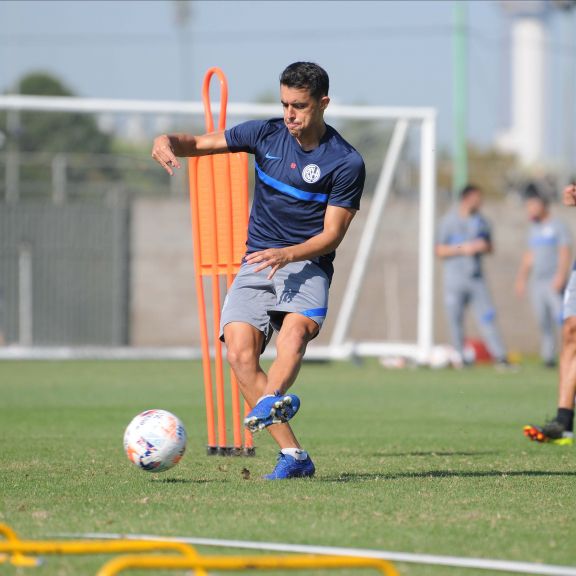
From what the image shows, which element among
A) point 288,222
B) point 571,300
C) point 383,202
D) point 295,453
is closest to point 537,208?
point 383,202

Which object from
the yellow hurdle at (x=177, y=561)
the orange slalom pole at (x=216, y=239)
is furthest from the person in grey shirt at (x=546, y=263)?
the yellow hurdle at (x=177, y=561)

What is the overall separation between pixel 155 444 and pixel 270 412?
86 centimetres

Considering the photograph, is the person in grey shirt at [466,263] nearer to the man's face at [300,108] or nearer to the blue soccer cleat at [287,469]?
the man's face at [300,108]

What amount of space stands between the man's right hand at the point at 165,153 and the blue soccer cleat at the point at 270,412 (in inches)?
56.0

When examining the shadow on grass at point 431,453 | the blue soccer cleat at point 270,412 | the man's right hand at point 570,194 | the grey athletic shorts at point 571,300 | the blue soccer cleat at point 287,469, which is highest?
the man's right hand at point 570,194

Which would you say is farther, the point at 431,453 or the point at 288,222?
the point at 431,453

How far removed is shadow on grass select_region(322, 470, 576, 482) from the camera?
6.98 meters

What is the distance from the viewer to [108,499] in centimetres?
598

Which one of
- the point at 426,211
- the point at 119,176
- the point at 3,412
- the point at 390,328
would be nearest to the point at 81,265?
the point at 119,176

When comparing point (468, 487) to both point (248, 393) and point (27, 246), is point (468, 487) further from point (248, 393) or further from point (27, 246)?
point (27, 246)

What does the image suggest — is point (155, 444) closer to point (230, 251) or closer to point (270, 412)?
point (270, 412)

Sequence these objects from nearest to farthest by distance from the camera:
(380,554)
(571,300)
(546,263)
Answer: (380,554), (571,300), (546,263)

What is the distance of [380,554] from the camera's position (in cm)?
457

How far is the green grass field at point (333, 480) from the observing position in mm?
5055
